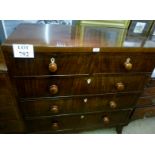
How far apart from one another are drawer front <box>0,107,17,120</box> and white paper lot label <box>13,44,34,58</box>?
0.43m

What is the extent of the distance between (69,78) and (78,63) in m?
0.12

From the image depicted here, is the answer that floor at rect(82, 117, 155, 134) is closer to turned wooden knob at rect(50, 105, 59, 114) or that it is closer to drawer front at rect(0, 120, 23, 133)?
turned wooden knob at rect(50, 105, 59, 114)

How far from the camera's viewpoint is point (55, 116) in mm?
1152

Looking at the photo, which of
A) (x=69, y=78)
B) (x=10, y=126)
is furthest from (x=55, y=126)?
(x=69, y=78)

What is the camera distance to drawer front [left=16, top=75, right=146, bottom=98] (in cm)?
93

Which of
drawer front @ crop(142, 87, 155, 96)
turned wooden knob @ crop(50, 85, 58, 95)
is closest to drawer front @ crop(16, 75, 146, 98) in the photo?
turned wooden knob @ crop(50, 85, 58, 95)

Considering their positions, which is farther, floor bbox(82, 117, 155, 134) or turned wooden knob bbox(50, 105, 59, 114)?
floor bbox(82, 117, 155, 134)

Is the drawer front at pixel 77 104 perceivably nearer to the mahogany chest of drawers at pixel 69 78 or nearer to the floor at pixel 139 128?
the mahogany chest of drawers at pixel 69 78

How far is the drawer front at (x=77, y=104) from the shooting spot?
3.46 feet

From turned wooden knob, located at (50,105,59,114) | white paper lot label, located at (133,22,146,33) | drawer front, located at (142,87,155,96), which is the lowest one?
turned wooden knob, located at (50,105,59,114)

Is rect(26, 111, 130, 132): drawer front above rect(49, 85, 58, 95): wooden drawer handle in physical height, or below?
below

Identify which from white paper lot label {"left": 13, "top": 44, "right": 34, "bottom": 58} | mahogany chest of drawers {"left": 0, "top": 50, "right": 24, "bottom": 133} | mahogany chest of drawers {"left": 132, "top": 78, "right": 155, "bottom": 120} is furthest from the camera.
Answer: mahogany chest of drawers {"left": 132, "top": 78, "right": 155, "bottom": 120}
